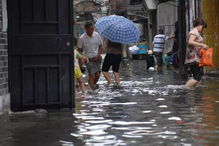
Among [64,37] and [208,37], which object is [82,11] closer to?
[208,37]

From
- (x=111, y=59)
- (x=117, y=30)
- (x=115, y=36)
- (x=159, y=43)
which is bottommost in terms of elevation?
(x=111, y=59)

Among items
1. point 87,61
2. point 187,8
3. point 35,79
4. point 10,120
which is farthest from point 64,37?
point 187,8

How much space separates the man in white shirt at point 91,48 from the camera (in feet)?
46.0

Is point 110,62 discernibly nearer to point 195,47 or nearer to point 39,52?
point 195,47

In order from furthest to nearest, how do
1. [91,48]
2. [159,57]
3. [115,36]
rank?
[159,57] → [115,36] → [91,48]

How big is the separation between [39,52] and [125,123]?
2189mm

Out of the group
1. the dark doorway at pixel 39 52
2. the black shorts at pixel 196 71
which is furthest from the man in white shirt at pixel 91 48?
the dark doorway at pixel 39 52

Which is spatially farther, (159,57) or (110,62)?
(159,57)

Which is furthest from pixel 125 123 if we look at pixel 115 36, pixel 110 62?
pixel 110 62

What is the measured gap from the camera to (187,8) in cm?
1994

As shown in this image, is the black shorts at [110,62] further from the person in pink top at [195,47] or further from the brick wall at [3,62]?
the brick wall at [3,62]

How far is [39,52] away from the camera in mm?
9570

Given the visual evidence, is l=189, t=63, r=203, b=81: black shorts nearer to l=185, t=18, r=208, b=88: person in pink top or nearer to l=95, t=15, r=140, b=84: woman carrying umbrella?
l=185, t=18, r=208, b=88: person in pink top

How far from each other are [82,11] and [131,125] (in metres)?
44.4
